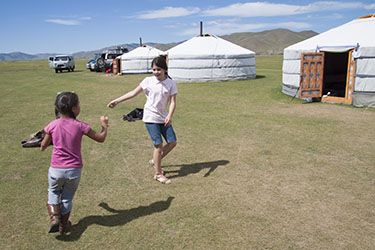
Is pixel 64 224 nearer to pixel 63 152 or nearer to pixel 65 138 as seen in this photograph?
pixel 63 152

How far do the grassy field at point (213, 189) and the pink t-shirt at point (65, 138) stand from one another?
715 millimetres

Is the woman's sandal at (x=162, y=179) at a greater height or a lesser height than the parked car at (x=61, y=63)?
lesser

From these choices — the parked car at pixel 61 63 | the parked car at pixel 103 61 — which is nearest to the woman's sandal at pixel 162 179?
the parked car at pixel 103 61

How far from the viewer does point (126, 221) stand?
3.14 meters

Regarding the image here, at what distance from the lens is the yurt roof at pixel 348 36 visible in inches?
363

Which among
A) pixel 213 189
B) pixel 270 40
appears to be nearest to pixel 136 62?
pixel 213 189

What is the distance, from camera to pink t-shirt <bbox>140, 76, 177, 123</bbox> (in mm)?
3879

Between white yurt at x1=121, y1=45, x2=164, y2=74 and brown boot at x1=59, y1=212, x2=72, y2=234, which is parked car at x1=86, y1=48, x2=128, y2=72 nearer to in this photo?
white yurt at x1=121, y1=45, x2=164, y2=74

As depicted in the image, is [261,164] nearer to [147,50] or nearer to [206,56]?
[206,56]

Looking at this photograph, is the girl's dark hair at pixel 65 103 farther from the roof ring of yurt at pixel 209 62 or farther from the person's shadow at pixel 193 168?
the roof ring of yurt at pixel 209 62

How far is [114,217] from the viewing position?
3229mm

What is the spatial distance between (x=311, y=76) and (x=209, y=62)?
720 cm

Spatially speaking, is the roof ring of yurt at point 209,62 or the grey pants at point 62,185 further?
the roof ring of yurt at point 209,62

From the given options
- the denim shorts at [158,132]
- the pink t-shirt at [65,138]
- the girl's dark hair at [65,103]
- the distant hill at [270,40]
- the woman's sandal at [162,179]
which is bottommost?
the woman's sandal at [162,179]
